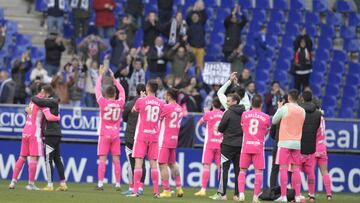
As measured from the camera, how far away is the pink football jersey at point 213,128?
74.6 ft

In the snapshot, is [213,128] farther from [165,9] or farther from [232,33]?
[165,9]

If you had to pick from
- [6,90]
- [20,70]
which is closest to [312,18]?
[20,70]

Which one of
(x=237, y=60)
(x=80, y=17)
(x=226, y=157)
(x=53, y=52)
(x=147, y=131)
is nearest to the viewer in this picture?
(x=147, y=131)

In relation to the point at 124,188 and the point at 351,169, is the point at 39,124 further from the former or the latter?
the point at 351,169

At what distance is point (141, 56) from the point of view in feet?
99.5

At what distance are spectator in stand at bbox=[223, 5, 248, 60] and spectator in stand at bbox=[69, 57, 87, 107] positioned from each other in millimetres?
4253

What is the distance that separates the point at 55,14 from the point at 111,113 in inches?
350

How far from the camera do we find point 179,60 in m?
30.7

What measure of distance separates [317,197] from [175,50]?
8.03m

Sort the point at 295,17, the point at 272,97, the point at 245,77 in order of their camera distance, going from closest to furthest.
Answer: the point at 272,97
the point at 245,77
the point at 295,17

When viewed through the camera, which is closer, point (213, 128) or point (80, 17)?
Result: point (213, 128)

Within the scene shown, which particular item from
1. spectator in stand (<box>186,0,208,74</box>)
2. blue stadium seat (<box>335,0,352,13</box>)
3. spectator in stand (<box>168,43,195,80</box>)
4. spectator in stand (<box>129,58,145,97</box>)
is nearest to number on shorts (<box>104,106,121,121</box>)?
spectator in stand (<box>129,58,145,97</box>)

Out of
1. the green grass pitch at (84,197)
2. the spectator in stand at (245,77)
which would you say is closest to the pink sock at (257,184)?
the green grass pitch at (84,197)

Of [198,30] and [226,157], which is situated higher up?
[198,30]
